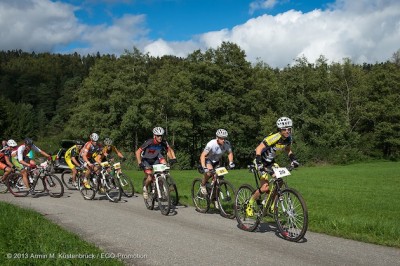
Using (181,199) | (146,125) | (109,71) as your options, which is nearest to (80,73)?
(109,71)

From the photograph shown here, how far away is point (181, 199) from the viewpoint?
13789mm

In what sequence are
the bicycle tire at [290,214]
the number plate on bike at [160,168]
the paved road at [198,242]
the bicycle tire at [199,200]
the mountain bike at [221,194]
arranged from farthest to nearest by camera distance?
the number plate on bike at [160,168] < the bicycle tire at [199,200] < the mountain bike at [221,194] < the bicycle tire at [290,214] < the paved road at [198,242]

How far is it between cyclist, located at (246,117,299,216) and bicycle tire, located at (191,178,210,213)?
230cm

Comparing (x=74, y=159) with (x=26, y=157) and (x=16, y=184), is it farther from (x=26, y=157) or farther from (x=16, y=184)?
(x=16, y=184)

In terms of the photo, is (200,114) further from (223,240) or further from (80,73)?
(80,73)

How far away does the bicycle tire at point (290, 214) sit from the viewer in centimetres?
755

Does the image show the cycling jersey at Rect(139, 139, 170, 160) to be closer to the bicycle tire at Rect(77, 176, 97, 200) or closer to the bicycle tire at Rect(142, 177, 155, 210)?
the bicycle tire at Rect(142, 177, 155, 210)

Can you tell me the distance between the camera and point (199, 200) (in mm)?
11523

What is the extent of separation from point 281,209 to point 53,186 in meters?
9.97

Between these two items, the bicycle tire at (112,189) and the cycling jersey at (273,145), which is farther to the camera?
the bicycle tire at (112,189)

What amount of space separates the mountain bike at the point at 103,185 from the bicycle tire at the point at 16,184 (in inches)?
94.2

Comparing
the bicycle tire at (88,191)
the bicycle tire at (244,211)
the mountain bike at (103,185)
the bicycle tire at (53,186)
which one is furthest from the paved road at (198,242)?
the bicycle tire at (53,186)

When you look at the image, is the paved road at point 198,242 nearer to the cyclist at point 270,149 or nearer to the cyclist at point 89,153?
the cyclist at point 270,149

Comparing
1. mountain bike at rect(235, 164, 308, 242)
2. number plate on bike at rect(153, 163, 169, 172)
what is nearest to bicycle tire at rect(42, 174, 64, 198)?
number plate on bike at rect(153, 163, 169, 172)
